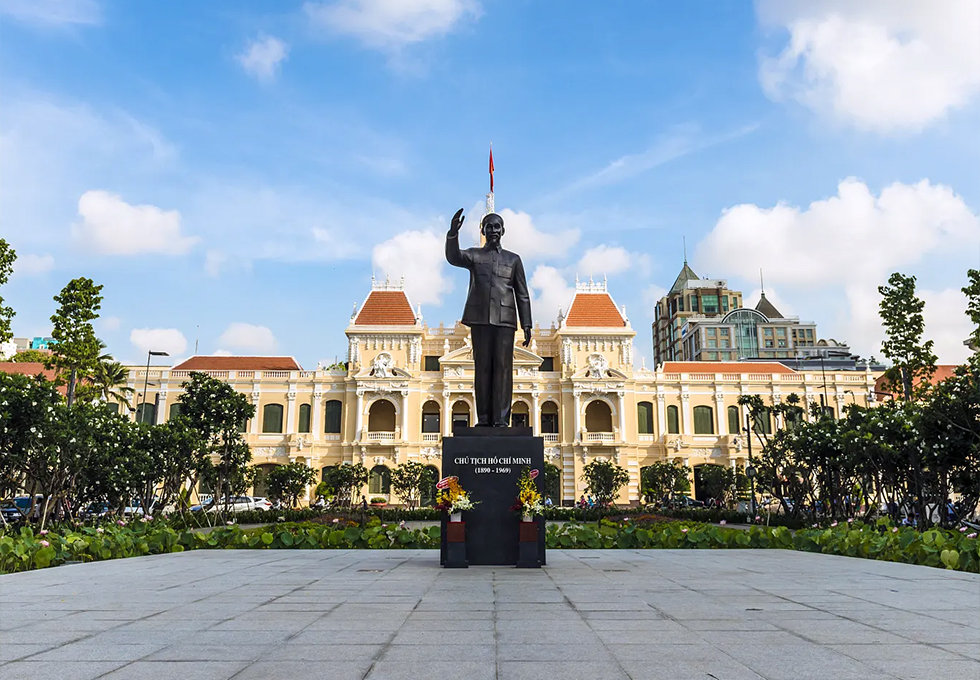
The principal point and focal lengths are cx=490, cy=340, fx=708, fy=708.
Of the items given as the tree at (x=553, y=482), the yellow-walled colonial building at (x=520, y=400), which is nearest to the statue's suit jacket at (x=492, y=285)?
the tree at (x=553, y=482)

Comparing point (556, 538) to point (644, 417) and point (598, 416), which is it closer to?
point (644, 417)

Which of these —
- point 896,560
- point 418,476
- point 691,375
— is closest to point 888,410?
point 896,560

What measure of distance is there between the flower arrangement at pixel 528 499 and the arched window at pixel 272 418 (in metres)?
40.9

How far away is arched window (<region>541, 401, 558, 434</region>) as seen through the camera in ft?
164

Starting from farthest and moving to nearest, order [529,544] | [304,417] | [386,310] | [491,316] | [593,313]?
[593,313] < [386,310] < [304,417] < [491,316] < [529,544]

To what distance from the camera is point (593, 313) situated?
51.2 m

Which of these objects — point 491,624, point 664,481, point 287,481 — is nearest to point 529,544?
point 491,624

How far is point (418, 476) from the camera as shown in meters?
40.2

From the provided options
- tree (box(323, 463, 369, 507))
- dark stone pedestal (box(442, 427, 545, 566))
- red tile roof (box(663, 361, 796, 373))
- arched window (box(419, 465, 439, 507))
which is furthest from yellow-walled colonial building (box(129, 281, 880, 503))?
dark stone pedestal (box(442, 427, 545, 566))

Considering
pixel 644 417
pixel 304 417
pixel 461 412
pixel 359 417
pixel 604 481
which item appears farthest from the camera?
pixel 461 412

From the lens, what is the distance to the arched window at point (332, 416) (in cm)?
4828

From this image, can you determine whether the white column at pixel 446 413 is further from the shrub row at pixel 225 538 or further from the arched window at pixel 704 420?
the shrub row at pixel 225 538

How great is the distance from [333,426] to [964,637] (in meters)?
46.0

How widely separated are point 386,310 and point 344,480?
17.4m
